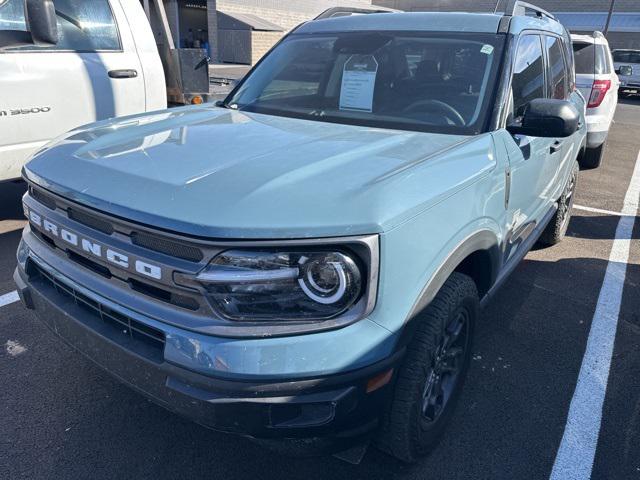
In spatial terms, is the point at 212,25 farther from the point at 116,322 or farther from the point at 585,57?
the point at 116,322

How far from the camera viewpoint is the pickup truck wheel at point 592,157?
795 centimetres

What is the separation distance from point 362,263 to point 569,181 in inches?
146

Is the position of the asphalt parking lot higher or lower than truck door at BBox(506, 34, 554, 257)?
lower

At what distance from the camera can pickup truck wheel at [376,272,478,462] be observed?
1965 mm

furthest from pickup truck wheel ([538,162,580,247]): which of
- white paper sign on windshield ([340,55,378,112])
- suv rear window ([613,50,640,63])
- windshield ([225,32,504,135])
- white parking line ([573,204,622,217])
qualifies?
suv rear window ([613,50,640,63])

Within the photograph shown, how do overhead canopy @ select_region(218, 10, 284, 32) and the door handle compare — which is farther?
overhead canopy @ select_region(218, 10, 284, 32)

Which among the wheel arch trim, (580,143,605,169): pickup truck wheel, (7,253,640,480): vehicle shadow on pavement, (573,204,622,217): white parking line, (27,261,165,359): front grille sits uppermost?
the wheel arch trim

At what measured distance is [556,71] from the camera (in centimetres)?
394

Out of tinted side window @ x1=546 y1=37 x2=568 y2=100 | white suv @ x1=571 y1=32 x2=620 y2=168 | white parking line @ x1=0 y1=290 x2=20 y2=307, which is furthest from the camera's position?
white suv @ x1=571 y1=32 x2=620 y2=168

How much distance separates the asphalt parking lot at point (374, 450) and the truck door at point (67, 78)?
1.18 meters

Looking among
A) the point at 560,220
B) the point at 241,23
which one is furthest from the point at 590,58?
the point at 241,23

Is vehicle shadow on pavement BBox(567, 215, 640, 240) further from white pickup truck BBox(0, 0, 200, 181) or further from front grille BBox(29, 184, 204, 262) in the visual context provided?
front grille BBox(29, 184, 204, 262)

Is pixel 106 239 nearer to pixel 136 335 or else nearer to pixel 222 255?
pixel 136 335

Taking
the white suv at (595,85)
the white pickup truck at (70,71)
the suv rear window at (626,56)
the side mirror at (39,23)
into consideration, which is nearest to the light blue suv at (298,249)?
the side mirror at (39,23)
